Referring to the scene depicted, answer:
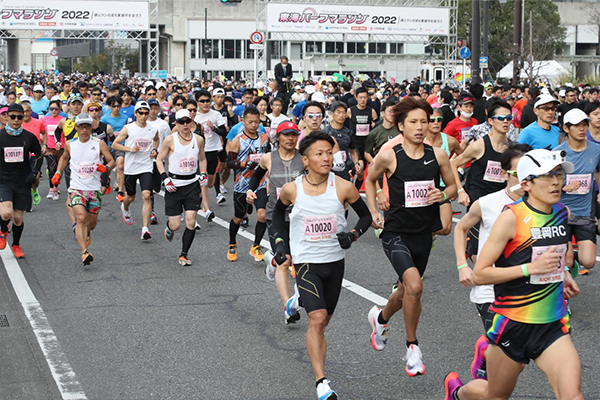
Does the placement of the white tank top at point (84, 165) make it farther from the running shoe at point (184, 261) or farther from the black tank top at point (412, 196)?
the black tank top at point (412, 196)

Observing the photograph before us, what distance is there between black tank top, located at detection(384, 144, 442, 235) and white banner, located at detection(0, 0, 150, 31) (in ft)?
120

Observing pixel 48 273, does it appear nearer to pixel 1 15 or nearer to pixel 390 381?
pixel 390 381

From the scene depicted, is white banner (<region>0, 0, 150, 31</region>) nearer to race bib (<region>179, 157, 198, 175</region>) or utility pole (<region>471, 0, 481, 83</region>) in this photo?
utility pole (<region>471, 0, 481, 83</region>)

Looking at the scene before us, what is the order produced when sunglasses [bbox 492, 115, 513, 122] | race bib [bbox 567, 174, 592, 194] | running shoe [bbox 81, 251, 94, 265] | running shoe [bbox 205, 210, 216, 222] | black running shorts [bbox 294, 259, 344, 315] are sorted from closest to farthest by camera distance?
black running shorts [bbox 294, 259, 344, 315], race bib [bbox 567, 174, 592, 194], sunglasses [bbox 492, 115, 513, 122], running shoe [bbox 81, 251, 94, 265], running shoe [bbox 205, 210, 216, 222]

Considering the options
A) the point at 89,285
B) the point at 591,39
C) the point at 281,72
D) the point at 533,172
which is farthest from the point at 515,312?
the point at 591,39

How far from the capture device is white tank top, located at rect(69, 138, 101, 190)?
11.1 metres

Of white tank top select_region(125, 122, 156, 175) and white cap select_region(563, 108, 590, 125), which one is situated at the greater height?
white cap select_region(563, 108, 590, 125)

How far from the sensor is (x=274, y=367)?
22.5 ft

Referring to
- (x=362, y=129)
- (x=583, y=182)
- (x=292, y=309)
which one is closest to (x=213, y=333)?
(x=292, y=309)

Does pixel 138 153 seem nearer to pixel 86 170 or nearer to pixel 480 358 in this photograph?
pixel 86 170

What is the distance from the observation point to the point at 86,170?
36.4ft

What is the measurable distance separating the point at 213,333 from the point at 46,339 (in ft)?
4.39

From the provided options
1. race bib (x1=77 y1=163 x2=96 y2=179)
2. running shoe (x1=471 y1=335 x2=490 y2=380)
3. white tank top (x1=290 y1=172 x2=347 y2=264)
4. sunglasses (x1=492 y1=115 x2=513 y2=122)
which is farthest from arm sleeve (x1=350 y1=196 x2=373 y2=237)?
race bib (x1=77 y1=163 x2=96 y2=179)

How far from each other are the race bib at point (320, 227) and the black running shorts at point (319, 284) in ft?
0.61
